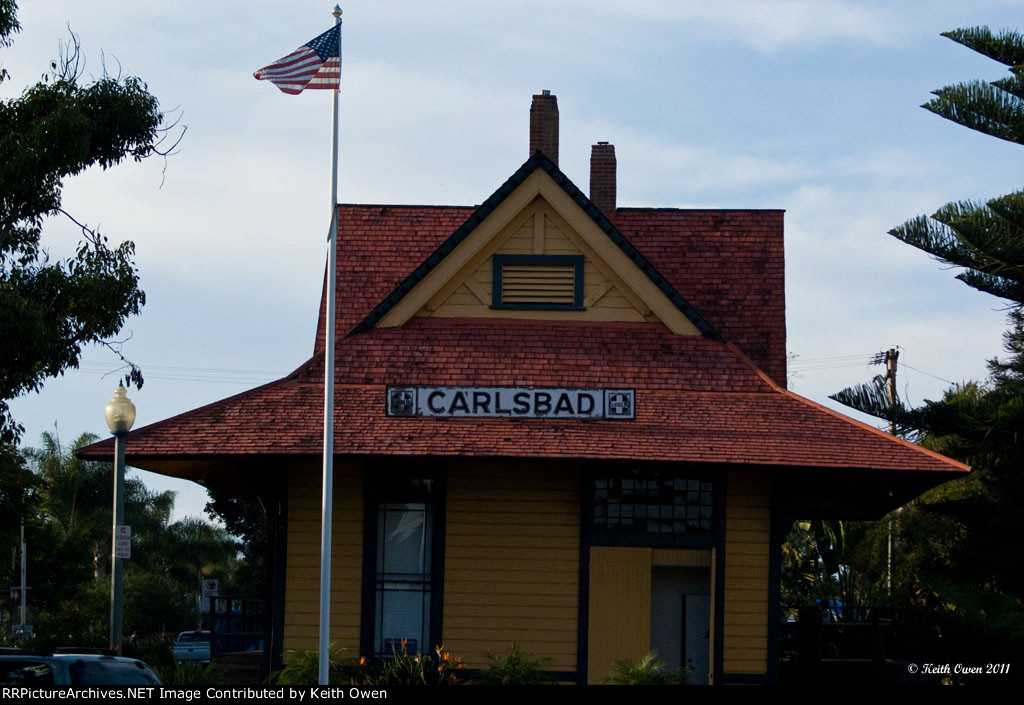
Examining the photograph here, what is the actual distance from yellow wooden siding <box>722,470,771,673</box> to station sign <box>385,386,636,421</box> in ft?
6.43

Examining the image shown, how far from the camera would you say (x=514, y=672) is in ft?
57.8

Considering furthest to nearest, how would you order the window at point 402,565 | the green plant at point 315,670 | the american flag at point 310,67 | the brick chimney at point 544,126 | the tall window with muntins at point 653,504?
the brick chimney at point 544,126, the tall window with muntins at point 653,504, the window at point 402,565, the green plant at point 315,670, the american flag at point 310,67

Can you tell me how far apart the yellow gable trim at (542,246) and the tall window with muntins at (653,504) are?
8.95 feet

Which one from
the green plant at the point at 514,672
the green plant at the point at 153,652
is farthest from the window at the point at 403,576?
the green plant at the point at 153,652

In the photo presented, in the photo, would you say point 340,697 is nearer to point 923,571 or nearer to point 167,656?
point 167,656

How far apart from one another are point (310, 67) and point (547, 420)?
19.2 feet

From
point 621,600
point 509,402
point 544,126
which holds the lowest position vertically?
point 621,600

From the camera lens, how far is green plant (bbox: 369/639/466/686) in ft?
54.8

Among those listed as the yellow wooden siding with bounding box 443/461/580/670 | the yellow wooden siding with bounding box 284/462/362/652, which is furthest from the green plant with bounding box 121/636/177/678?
the yellow wooden siding with bounding box 443/461/580/670

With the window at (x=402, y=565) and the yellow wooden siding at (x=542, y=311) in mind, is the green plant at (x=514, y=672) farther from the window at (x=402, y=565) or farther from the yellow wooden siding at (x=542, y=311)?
the yellow wooden siding at (x=542, y=311)

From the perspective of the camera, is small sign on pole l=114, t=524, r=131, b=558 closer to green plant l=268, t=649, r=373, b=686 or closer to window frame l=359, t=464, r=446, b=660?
green plant l=268, t=649, r=373, b=686

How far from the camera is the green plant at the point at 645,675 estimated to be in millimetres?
16719

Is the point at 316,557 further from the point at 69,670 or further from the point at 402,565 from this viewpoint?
the point at 69,670

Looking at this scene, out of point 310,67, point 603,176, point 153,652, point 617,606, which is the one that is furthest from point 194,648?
Answer: point 310,67
